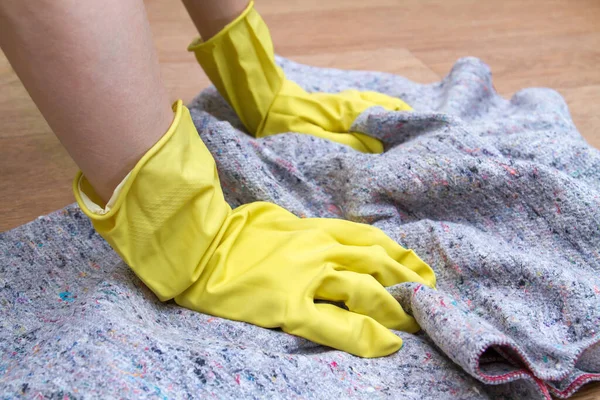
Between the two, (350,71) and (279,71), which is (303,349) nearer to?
(279,71)

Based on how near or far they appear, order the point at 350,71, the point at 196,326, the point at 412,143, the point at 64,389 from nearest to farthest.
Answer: the point at 64,389
the point at 196,326
the point at 412,143
the point at 350,71

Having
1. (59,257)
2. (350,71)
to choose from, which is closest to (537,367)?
(59,257)

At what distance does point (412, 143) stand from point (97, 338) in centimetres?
45

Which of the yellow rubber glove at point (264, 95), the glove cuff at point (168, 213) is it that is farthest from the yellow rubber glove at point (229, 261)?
the yellow rubber glove at point (264, 95)

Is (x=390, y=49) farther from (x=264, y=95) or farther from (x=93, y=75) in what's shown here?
(x=93, y=75)

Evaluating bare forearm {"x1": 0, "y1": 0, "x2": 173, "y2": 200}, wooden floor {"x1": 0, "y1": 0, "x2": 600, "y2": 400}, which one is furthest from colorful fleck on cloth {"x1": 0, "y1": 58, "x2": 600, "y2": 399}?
wooden floor {"x1": 0, "y1": 0, "x2": 600, "y2": 400}

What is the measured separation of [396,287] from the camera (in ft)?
1.90

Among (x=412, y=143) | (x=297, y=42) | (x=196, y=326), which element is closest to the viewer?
(x=196, y=326)

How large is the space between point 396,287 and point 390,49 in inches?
32.2

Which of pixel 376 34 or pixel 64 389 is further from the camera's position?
pixel 376 34

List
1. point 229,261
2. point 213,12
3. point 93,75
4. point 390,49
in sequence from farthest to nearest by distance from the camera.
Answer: point 390,49, point 213,12, point 229,261, point 93,75

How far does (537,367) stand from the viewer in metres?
0.51

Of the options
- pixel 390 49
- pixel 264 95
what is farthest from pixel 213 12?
pixel 390 49

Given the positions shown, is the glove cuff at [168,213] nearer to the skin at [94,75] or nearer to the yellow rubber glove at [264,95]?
the skin at [94,75]
